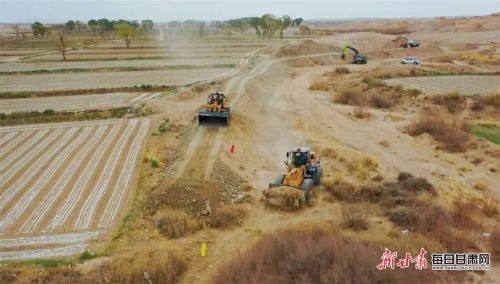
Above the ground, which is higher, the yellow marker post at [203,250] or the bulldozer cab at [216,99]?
the bulldozer cab at [216,99]

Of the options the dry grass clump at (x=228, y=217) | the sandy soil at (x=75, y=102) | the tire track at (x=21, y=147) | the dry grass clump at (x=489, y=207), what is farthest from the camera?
the sandy soil at (x=75, y=102)

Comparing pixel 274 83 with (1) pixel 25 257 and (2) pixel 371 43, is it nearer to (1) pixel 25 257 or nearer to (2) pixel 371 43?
(1) pixel 25 257

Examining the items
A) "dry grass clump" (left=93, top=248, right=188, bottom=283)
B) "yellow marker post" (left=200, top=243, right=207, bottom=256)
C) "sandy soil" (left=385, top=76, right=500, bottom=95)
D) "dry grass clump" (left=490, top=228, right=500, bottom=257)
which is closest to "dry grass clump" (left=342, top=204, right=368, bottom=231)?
"dry grass clump" (left=490, top=228, right=500, bottom=257)

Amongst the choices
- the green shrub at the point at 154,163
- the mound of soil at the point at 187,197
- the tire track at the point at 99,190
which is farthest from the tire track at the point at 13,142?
the mound of soil at the point at 187,197

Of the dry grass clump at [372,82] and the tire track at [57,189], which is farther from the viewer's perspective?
the dry grass clump at [372,82]

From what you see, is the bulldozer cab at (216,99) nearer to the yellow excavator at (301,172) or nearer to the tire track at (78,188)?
the tire track at (78,188)
